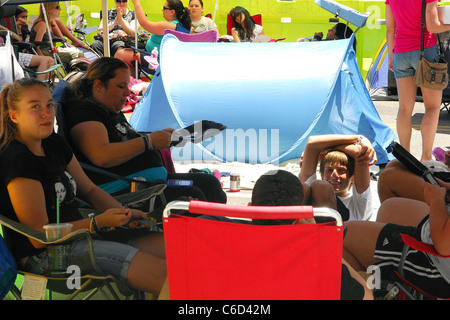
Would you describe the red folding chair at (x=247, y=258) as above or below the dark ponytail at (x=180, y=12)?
below

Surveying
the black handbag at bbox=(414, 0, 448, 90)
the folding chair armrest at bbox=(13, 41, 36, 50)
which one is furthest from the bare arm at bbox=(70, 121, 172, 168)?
the folding chair armrest at bbox=(13, 41, 36, 50)

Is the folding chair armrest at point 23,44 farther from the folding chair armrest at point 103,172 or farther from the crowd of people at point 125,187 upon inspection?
the folding chair armrest at point 103,172

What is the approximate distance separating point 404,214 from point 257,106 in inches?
125

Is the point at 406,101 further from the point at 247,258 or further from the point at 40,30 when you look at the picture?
the point at 40,30

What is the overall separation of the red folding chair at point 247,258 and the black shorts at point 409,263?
0.50 metres

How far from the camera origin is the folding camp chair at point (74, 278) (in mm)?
2162

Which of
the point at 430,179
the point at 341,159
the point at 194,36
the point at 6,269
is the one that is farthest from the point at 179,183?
the point at 194,36

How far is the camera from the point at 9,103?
238cm

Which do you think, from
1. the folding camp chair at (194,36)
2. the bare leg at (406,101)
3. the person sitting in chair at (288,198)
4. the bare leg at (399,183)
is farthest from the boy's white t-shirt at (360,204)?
the folding camp chair at (194,36)

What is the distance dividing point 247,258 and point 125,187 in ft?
4.65

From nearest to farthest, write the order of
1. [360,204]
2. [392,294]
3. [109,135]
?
[392,294] < [109,135] < [360,204]

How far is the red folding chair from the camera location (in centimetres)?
178

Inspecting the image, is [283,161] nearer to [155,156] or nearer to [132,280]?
[155,156]

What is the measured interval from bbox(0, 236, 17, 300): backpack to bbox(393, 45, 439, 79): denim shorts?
3.77 meters
